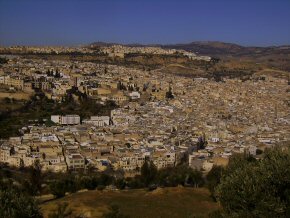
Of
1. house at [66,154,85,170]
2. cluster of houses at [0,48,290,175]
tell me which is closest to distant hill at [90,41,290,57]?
cluster of houses at [0,48,290,175]

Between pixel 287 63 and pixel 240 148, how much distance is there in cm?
7900

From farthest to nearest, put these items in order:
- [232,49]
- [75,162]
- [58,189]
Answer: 1. [232,49]
2. [75,162]
3. [58,189]

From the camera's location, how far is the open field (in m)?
14.7

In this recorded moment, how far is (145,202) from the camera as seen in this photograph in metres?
16.3

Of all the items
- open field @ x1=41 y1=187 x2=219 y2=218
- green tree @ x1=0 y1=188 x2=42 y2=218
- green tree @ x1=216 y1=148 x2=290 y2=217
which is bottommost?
open field @ x1=41 y1=187 x2=219 y2=218

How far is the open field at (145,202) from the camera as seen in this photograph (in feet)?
48.1

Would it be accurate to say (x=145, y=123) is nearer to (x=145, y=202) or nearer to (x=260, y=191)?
(x=145, y=202)

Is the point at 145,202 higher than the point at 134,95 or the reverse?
higher

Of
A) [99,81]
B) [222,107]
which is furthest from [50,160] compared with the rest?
[99,81]

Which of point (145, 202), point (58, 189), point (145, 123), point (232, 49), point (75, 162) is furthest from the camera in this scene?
point (232, 49)

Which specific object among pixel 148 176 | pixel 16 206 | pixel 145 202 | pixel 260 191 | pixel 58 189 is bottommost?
pixel 148 176

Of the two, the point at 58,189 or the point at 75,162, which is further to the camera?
the point at 75,162

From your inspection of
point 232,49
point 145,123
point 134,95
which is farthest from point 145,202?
point 232,49

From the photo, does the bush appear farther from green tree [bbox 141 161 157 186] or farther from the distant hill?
the distant hill
